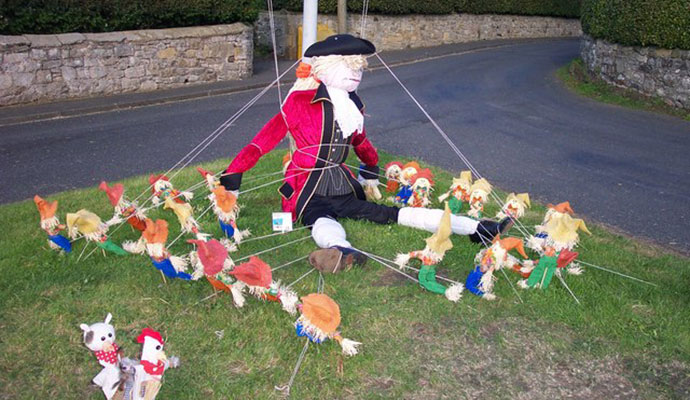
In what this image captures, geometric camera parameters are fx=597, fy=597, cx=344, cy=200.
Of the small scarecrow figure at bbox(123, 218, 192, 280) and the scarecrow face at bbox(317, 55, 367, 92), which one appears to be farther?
A: the scarecrow face at bbox(317, 55, 367, 92)

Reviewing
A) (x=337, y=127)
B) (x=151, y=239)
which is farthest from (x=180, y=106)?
(x=151, y=239)

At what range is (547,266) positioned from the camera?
3.84m

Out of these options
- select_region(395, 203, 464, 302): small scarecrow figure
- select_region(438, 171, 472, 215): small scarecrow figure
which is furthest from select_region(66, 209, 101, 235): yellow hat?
select_region(438, 171, 472, 215): small scarecrow figure

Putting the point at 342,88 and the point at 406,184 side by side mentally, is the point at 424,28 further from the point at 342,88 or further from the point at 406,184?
the point at 342,88

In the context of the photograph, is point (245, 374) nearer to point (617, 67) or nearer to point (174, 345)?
point (174, 345)

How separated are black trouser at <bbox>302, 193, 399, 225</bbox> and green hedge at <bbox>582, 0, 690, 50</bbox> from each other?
8.43m

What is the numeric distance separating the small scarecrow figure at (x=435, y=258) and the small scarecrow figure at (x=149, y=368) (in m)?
1.68

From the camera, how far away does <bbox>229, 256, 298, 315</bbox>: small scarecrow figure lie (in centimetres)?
330

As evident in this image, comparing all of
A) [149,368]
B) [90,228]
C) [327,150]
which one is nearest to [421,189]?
[327,150]

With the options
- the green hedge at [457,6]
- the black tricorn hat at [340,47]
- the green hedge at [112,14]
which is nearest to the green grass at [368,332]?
the black tricorn hat at [340,47]

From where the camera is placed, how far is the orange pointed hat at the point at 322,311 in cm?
304

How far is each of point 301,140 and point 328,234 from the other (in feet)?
2.62

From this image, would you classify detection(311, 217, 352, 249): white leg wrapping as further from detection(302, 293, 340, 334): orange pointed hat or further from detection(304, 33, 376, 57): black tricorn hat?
detection(304, 33, 376, 57): black tricorn hat

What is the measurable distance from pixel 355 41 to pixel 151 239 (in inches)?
78.5
